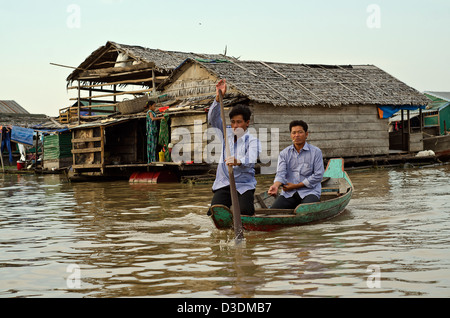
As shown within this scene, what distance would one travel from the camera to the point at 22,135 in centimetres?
2686

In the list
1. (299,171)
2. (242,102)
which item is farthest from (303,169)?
(242,102)

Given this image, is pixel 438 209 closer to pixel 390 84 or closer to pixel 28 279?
pixel 28 279

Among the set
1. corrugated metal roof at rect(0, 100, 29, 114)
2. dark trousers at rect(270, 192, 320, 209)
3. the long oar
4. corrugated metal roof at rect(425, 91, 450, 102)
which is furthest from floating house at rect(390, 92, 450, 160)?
the long oar

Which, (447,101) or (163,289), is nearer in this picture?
(163,289)

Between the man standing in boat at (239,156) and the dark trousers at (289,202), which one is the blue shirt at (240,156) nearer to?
the man standing in boat at (239,156)

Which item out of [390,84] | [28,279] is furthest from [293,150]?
[390,84]

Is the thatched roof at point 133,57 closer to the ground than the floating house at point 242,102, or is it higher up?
higher up

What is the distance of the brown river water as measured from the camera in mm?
4293

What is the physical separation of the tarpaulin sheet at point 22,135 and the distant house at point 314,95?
1015 centimetres

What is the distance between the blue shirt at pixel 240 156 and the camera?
6.39 metres

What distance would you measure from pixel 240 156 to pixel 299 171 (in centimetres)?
118

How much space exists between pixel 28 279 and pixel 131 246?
1.58m

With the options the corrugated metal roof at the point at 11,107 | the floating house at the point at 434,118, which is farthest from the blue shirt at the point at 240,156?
the corrugated metal roof at the point at 11,107
